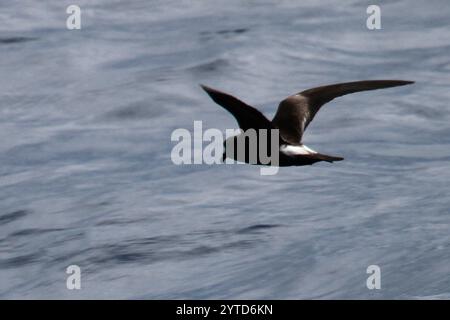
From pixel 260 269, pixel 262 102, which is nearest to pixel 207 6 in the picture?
pixel 262 102

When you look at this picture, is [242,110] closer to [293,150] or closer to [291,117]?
[293,150]

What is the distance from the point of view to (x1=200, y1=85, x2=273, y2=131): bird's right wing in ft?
40.2

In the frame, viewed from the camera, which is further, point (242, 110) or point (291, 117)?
point (291, 117)

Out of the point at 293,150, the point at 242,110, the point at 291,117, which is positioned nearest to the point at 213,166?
the point at 291,117

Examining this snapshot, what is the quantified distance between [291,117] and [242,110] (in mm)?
1534

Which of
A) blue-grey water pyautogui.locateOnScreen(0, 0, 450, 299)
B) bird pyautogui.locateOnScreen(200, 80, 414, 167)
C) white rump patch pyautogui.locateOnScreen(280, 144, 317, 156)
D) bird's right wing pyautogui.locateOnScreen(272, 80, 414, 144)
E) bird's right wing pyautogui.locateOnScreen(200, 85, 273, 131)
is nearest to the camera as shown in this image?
bird's right wing pyautogui.locateOnScreen(200, 85, 273, 131)

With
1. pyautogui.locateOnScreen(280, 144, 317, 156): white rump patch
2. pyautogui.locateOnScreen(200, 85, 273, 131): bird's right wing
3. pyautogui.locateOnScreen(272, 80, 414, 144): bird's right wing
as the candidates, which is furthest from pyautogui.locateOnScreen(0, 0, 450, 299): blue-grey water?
pyautogui.locateOnScreen(200, 85, 273, 131): bird's right wing

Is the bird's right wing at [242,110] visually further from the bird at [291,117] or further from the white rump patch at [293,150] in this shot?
the white rump patch at [293,150]

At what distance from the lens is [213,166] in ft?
66.2

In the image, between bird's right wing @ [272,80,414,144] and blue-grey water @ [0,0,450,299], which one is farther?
blue-grey water @ [0,0,450,299]

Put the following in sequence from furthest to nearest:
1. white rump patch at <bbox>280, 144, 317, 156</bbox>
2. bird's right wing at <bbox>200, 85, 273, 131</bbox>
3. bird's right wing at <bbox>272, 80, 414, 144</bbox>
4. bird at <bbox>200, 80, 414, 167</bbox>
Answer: bird's right wing at <bbox>272, 80, 414, 144</bbox> < white rump patch at <bbox>280, 144, 317, 156</bbox> < bird at <bbox>200, 80, 414, 167</bbox> < bird's right wing at <bbox>200, 85, 273, 131</bbox>

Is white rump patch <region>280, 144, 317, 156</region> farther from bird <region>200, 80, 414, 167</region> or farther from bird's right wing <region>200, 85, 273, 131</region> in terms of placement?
bird's right wing <region>200, 85, 273, 131</region>

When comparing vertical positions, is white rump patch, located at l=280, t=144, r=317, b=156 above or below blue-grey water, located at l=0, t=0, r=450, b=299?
above

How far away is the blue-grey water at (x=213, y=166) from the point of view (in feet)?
54.4
